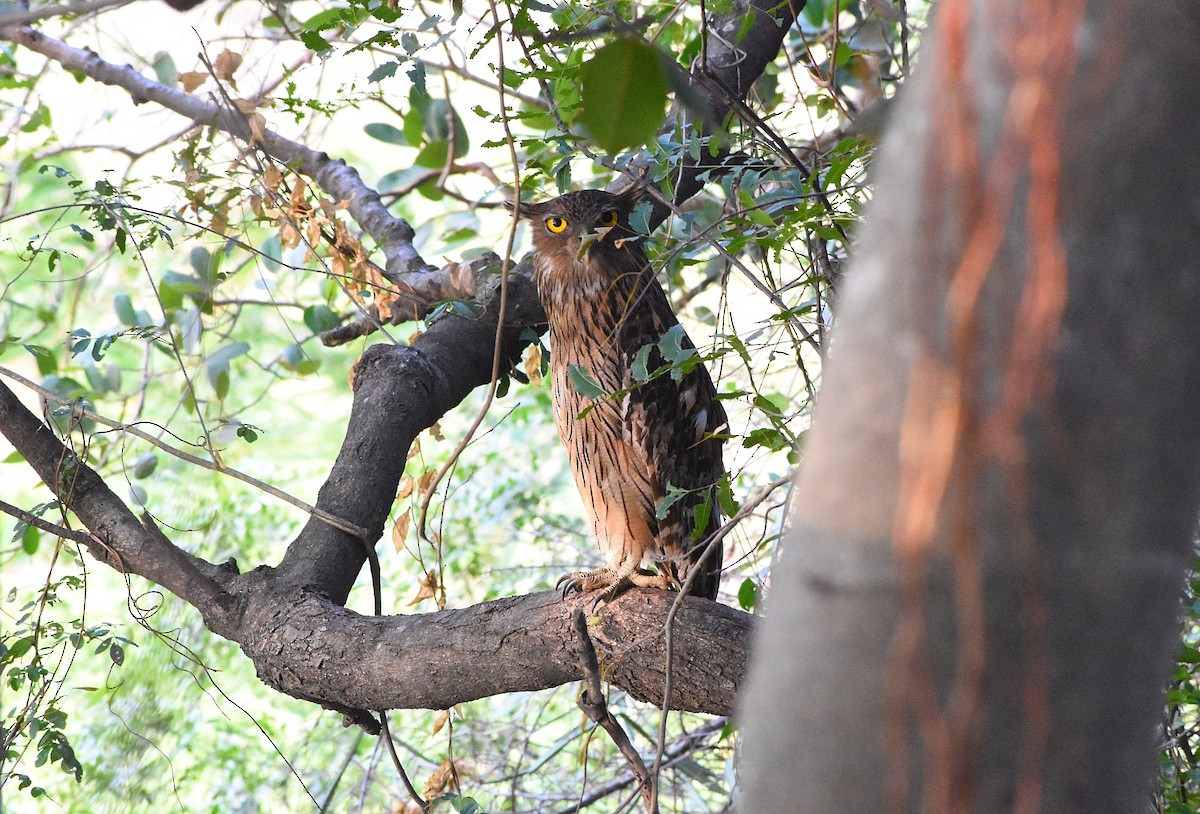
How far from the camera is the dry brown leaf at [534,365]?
224cm

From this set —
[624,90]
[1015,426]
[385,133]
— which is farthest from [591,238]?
[1015,426]

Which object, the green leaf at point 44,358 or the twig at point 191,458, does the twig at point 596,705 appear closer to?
the twig at point 191,458

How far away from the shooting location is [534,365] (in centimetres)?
226

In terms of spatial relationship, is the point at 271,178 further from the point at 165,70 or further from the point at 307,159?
the point at 165,70

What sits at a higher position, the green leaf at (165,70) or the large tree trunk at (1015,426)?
the green leaf at (165,70)

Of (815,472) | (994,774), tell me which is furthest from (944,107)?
(994,774)

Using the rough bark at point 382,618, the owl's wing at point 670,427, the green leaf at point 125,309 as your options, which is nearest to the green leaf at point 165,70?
the rough bark at point 382,618

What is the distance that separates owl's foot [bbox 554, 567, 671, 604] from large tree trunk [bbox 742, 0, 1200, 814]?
1297 mm

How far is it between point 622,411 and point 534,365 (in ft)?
0.74

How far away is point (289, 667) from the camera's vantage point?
65.1 inches

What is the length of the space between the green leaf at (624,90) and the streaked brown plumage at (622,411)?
5.39 ft

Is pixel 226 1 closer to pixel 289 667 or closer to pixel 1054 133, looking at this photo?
pixel 289 667

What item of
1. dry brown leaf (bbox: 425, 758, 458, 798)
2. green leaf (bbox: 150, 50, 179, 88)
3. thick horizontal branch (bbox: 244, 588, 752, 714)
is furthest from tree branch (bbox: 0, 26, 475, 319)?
dry brown leaf (bbox: 425, 758, 458, 798)

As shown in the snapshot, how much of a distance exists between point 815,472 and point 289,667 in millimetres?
1420
